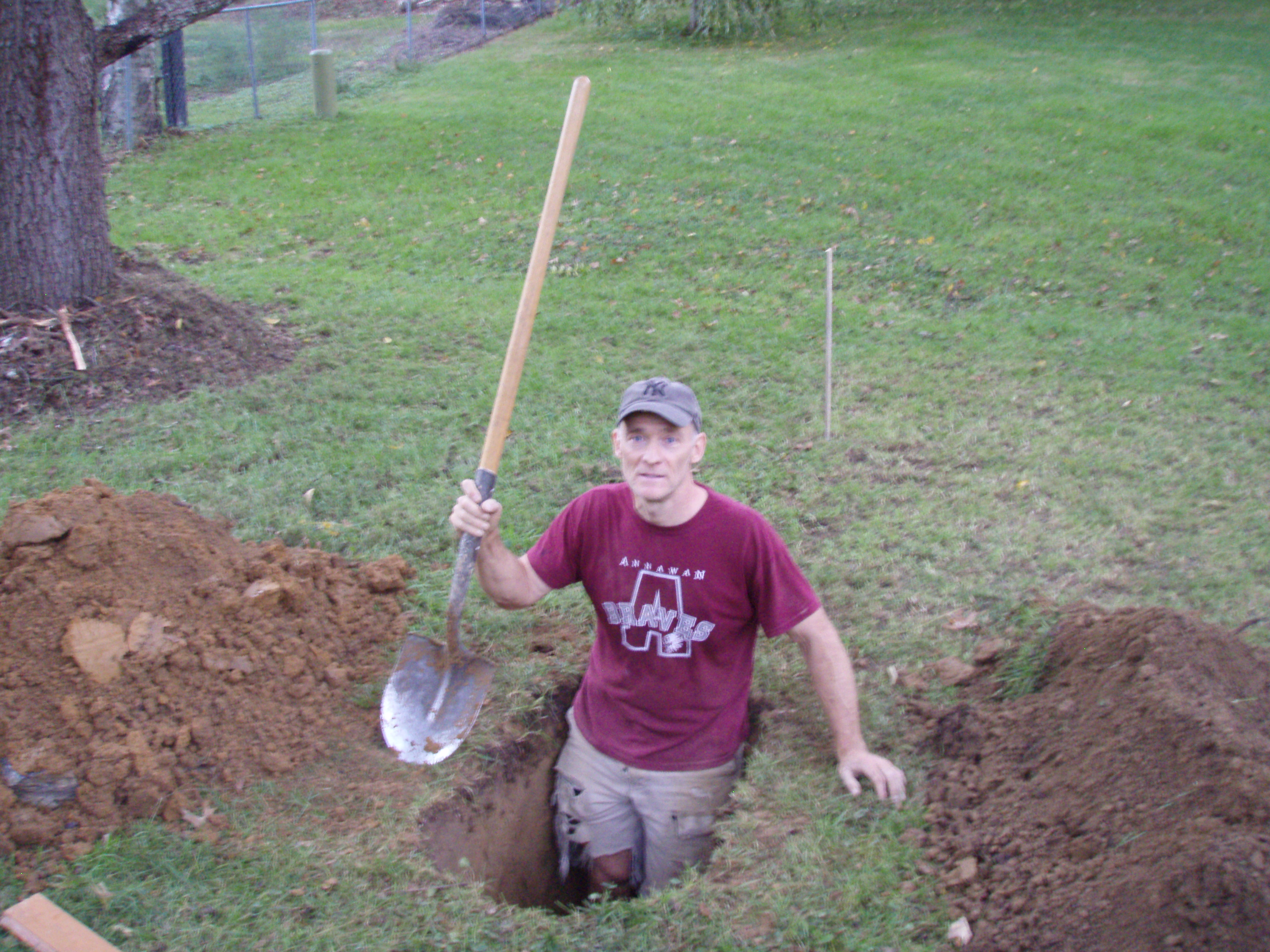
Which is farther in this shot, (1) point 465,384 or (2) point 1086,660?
(1) point 465,384

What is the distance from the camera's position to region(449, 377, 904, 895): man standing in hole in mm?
3453

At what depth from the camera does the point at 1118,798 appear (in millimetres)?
3043

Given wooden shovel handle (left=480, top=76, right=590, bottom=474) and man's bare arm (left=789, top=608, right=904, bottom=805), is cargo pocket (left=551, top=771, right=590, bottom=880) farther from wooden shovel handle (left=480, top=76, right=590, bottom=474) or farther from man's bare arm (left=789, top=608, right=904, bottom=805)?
wooden shovel handle (left=480, top=76, right=590, bottom=474)

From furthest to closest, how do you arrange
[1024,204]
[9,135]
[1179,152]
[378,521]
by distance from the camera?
[1179,152] → [1024,204] → [9,135] → [378,521]

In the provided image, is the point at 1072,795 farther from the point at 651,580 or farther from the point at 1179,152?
the point at 1179,152

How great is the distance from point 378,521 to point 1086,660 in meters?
3.29

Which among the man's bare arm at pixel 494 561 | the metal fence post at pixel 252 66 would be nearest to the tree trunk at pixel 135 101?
the metal fence post at pixel 252 66

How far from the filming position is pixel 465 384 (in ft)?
22.6

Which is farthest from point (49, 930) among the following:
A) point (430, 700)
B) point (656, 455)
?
point (656, 455)

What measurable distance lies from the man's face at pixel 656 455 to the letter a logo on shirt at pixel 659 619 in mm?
303

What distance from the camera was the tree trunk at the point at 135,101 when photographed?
45.0 ft

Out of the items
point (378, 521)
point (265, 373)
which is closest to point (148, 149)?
point (265, 373)

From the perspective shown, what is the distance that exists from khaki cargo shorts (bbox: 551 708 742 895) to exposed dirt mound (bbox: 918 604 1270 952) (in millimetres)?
760

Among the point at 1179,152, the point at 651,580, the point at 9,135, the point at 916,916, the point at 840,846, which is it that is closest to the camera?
the point at 916,916
